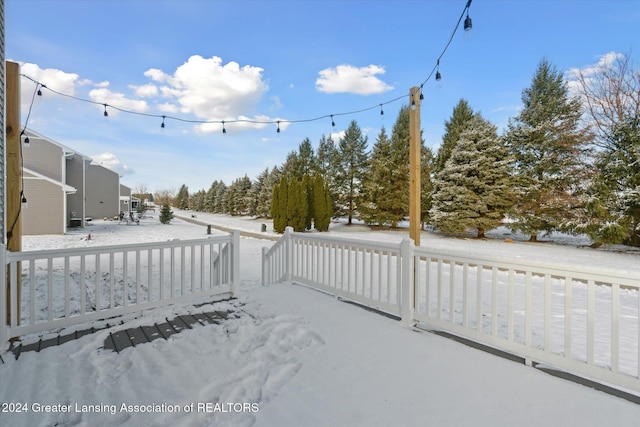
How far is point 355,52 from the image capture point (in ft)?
26.5

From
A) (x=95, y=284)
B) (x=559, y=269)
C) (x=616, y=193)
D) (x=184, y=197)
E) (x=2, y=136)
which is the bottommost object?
(x=95, y=284)

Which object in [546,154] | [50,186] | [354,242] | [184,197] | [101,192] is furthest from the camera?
[184,197]

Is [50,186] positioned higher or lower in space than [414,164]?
higher

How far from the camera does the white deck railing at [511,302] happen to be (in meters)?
2.02

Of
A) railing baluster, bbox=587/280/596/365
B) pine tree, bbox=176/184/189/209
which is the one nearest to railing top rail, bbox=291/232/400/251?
railing baluster, bbox=587/280/596/365

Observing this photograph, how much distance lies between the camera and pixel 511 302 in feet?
7.88

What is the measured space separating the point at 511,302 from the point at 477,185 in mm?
12532

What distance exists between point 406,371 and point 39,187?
17448mm

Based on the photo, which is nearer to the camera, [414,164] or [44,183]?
[414,164]

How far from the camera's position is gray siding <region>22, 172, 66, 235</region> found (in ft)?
43.7

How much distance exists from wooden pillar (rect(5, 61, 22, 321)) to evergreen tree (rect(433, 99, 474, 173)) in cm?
1733

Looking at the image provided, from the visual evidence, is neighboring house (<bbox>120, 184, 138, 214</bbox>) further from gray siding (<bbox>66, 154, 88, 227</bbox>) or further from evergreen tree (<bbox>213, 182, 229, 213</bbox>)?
gray siding (<bbox>66, 154, 88, 227</bbox>)

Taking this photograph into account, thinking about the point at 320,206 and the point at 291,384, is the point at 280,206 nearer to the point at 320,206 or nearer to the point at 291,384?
the point at 320,206

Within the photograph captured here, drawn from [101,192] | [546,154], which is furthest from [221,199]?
[546,154]
